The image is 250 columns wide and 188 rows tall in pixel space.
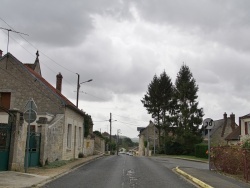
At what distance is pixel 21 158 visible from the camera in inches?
625

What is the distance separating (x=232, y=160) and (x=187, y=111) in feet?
107

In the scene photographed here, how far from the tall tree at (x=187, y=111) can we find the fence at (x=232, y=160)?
29.1 metres

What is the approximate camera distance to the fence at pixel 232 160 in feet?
49.9

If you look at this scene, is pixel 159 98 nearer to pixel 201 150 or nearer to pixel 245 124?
pixel 201 150

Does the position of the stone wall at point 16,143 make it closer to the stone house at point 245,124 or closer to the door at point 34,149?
the door at point 34,149

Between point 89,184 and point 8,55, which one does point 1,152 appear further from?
point 8,55

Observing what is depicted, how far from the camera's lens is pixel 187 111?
49625mm

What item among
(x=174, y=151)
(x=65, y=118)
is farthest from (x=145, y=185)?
(x=174, y=151)

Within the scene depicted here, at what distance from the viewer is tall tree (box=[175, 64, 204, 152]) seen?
4819 cm

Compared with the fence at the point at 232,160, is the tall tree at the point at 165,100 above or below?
above

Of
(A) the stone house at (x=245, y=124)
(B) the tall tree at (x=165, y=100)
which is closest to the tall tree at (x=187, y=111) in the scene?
(B) the tall tree at (x=165, y=100)

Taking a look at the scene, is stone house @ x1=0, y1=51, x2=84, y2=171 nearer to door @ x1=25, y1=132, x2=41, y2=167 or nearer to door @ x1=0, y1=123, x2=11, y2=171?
door @ x1=25, y1=132, x2=41, y2=167

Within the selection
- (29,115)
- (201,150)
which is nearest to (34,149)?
(29,115)

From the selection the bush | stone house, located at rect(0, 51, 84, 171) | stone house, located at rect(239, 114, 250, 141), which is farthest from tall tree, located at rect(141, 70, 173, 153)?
stone house, located at rect(0, 51, 84, 171)
